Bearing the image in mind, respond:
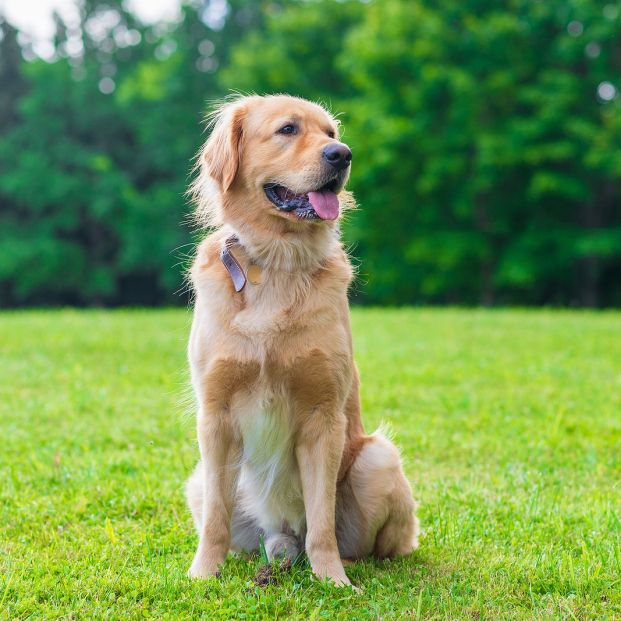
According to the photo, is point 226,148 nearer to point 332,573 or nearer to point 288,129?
point 288,129

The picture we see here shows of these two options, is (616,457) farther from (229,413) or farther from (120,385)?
(120,385)

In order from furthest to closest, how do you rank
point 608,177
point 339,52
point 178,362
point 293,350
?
1. point 339,52
2. point 608,177
3. point 178,362
4. point 293,350

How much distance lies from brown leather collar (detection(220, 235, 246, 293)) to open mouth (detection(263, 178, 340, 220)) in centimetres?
28

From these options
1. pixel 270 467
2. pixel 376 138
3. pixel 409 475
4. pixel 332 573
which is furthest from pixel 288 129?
pixel 376 138

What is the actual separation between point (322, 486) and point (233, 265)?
1.05 meters

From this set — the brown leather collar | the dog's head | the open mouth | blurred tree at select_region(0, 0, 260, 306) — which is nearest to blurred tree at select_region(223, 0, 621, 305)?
blurred tree at select_region(0, 0, 260, 306)

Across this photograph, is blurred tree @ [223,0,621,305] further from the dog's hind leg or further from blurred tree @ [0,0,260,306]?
the dog's hind leg

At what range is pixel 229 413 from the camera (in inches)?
140

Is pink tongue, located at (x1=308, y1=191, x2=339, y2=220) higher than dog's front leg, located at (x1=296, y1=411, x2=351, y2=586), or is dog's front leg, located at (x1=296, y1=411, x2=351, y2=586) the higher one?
pink tongue, located at (x1=308, y1=191, x2=339, y2=220)

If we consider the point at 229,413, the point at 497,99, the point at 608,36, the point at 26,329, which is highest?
the point at 608,36

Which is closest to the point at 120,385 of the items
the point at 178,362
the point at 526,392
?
the point at 178,362

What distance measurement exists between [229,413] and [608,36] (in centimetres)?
2246

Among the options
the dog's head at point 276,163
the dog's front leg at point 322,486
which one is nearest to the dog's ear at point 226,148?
the dog's head at point 276,163

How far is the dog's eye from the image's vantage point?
3807 millimetres
